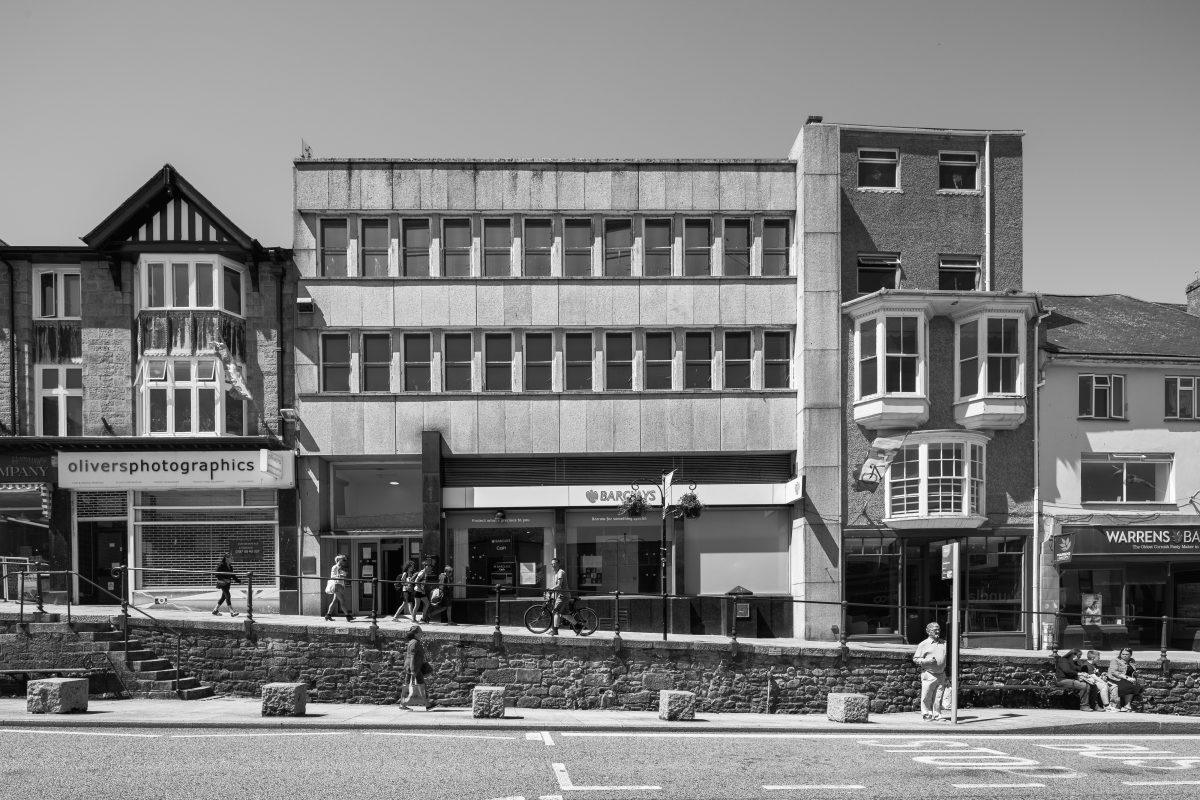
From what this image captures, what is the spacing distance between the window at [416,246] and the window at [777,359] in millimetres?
8901

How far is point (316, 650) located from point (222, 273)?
10368mm

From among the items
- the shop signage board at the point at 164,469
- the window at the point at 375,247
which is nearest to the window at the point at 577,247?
the window at the point at 375,247

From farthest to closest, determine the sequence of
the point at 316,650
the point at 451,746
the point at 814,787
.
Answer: the point at 316,650 → the point at 451,746 → the point at 814,787

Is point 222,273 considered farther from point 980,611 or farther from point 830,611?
point 980,611

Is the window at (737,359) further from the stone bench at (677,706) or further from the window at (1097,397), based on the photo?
the stone bench at (677,706)

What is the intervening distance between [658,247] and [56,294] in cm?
1506

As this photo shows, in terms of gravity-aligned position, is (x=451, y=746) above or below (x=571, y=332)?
below

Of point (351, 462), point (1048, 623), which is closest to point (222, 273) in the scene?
point (351, 462)

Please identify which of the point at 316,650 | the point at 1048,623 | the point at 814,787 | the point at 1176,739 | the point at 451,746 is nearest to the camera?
the point at 814,787

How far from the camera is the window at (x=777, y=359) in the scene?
29.0 m

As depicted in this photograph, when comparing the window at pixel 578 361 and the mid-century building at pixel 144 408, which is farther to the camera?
the window at pixel 578 361

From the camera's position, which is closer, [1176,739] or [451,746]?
[451,746]

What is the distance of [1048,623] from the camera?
27.6 m

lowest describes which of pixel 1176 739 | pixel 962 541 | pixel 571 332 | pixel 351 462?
pixel 1176 739
